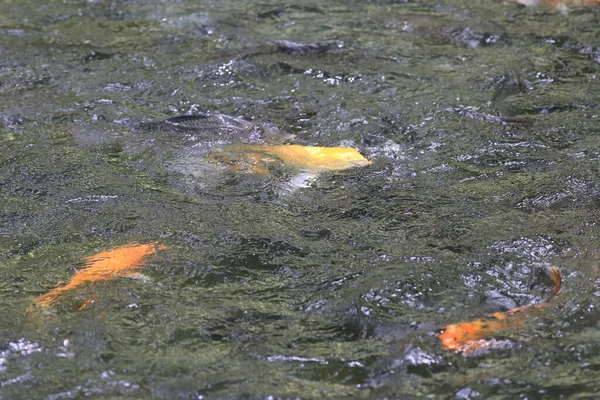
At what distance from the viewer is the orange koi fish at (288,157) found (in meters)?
4.91

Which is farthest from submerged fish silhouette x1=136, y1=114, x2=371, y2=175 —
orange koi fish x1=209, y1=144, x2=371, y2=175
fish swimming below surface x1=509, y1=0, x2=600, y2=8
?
fish swimming below surface x1=509, y1=0, x2=600, y2=8

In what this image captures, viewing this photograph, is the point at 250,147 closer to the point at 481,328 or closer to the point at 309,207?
the point at 309,207

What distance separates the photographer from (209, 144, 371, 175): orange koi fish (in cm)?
491

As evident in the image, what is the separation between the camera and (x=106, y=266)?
377 cm

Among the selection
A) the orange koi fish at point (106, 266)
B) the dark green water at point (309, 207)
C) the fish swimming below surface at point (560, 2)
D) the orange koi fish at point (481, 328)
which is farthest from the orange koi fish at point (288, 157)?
the fish swimming below surface at point (560, 2)

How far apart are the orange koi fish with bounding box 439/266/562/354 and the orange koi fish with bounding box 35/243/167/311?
5.26ft

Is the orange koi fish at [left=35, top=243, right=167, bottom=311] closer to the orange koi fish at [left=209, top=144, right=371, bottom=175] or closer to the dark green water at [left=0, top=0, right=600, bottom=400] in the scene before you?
the dark green water at [left=0, top=0, right=600, bottom=400]

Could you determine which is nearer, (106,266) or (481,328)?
(481,328)

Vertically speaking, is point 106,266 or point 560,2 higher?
point 560,2

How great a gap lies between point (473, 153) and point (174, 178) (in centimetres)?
200

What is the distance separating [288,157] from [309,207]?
69 centimetres

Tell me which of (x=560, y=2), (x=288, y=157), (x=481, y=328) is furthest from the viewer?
(x=560, y=2)

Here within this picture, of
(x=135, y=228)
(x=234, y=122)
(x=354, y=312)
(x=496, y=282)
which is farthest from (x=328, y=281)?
(x=234, y=122)

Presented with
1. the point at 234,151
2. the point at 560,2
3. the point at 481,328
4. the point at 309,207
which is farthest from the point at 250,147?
the point at 560,2
